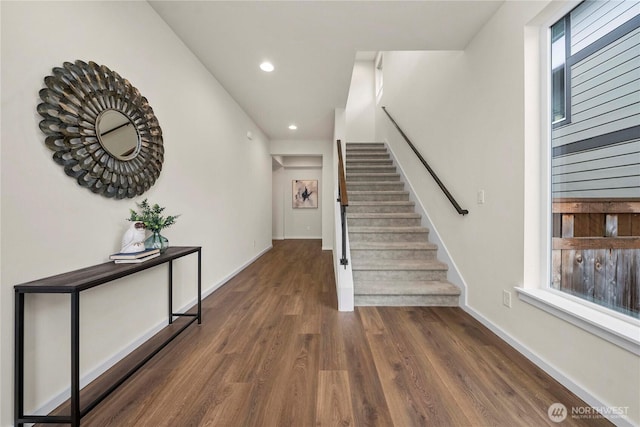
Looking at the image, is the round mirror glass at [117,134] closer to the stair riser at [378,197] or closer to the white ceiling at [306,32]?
the white ceiling at [306,32]

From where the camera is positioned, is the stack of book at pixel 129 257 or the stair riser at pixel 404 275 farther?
the stair riser at pixel 404 275

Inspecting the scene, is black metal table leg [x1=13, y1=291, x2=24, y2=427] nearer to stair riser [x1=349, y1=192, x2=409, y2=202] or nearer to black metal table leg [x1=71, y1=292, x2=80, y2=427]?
black metal table leg [x1=71, y1=292, x2=80, y2=427]

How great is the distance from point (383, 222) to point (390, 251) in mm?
587

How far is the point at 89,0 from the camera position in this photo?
1.45 m

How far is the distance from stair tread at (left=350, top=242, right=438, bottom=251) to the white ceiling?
6.50 feet

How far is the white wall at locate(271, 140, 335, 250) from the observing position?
5879 mm

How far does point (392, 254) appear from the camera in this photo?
9.84 feet

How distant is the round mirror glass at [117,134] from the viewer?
1.47 meters

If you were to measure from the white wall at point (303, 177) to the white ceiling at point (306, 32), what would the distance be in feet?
8.64

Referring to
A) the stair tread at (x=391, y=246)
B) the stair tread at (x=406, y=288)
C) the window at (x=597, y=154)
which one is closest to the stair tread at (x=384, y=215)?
the stair tread at (x=391, y=246)

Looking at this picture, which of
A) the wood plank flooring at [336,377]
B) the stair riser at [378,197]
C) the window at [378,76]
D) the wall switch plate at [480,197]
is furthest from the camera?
the window at [378,76]

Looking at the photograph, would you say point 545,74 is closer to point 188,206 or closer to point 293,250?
point 188,206

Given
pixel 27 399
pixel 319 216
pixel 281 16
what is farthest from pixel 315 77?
pixel 319 216

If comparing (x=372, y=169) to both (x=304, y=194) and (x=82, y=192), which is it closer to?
(x=304, y=194)
